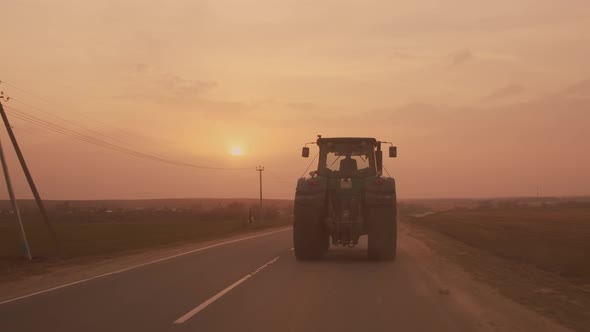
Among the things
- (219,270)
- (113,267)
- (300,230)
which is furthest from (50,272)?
(300,230)

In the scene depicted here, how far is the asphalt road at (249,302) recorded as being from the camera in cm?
834

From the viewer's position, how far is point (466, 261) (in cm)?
1908

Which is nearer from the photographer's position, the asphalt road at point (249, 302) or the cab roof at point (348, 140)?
the asphalt road at point (249, 302)

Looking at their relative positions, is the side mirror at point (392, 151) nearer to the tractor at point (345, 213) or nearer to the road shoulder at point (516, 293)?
the tractor at point (345, 213)

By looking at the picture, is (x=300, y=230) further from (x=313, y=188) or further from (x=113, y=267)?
(x=113, y=267)

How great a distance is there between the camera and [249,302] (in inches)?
399

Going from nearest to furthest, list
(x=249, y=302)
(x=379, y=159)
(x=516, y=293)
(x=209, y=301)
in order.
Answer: (x=249, y=302)
(x=209, y=301)
(x=516, y=293)
(x=379, y=159)

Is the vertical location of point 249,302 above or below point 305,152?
below

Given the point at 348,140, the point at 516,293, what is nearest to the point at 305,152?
the point at 348,140

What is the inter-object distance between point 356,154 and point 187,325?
11.4 metres

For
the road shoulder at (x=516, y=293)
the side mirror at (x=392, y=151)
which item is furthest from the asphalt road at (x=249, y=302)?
the side mirror at (x=392, y=151)

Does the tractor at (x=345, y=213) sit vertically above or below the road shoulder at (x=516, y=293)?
above

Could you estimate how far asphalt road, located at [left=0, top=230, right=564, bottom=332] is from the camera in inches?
328

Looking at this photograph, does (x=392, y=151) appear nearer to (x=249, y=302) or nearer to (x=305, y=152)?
(x=305, y=152)
